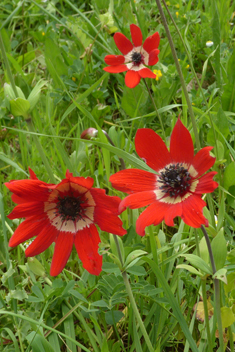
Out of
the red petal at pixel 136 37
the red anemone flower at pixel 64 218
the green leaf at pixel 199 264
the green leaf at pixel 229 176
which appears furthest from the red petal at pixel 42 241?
the red petal at pixel 136 37

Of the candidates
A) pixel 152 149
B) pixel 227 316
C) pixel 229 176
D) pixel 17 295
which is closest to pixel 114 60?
pixel 229 176

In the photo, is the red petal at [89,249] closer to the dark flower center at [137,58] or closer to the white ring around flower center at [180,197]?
the white ring around flower center at [180,197]

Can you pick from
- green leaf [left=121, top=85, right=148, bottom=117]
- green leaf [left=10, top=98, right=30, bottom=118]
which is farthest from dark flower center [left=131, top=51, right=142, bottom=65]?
green leaf [left=10, top=98, right=30, bottom=118]

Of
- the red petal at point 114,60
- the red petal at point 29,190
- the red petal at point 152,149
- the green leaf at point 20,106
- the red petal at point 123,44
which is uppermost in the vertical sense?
the red petal at point 123,44

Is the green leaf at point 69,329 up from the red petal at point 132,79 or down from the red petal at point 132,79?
down

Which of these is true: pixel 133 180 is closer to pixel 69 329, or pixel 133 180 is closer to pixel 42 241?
pixel 42 241

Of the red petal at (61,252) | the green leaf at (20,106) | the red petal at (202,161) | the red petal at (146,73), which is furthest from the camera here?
the red petal at (146,73)
